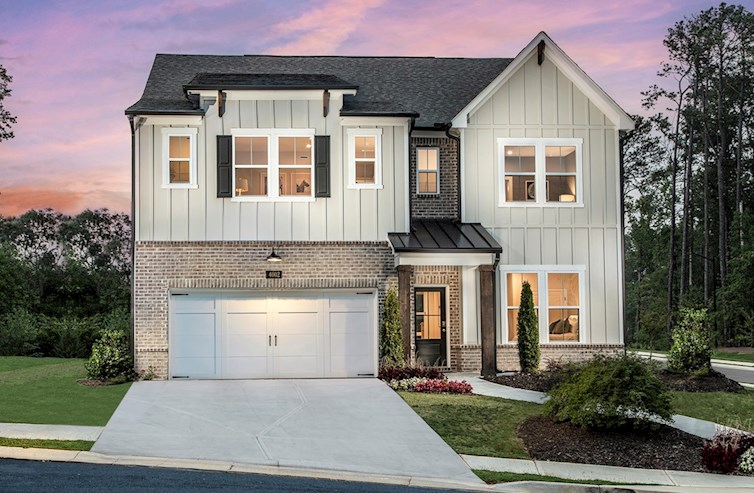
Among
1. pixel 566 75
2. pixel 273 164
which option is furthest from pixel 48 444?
pixel 566 75

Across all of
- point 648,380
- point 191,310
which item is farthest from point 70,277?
point 648,380

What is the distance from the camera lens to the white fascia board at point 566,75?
20.7m

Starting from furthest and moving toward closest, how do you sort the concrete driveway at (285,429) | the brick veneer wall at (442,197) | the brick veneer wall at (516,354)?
the brick veneer wall at (442,197), the brick veneer wall at (516,354), the concrete driveway at (285,429)

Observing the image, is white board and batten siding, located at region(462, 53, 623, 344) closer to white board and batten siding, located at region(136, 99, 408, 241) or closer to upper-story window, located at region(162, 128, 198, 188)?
white board and batten siding, located at region(136, 99, 408, 241)

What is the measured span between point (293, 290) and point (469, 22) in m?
10.0

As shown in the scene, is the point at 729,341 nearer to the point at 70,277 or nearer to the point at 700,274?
the point at 700,274

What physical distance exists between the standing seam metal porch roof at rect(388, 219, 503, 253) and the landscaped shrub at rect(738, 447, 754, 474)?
346 inches

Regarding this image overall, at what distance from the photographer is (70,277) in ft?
140

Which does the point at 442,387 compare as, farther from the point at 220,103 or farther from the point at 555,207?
the point at 220,103

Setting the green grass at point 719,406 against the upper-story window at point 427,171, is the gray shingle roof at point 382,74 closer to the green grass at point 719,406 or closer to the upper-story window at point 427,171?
the upper-story window at point 427,171

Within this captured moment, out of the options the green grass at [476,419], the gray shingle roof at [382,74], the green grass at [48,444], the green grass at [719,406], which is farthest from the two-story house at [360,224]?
the green grass at [48,444]

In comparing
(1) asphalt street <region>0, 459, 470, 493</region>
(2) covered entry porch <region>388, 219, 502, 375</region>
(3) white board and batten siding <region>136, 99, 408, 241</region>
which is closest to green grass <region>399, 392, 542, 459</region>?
(1) asphalt street <region>0, 459, 470, 493</region>

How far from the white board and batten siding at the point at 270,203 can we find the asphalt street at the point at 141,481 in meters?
9.26

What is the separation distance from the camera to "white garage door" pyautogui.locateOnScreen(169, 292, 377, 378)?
19406 mm
